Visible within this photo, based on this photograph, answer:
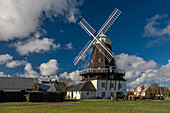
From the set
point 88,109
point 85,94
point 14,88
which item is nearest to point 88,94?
point 85,94

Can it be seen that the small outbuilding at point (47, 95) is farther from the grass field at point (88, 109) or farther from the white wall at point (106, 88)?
the white wall at point (106, 88)

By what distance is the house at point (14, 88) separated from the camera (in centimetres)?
3450

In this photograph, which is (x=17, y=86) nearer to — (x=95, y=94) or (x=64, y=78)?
(x=95, y=94)

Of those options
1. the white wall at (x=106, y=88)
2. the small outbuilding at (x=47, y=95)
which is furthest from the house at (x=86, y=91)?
the small outbuilding at (x=47, y=95)

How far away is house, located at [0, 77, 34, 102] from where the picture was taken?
113 feet

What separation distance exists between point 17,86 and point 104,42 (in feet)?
87.4

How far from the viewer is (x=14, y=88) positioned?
124 ft

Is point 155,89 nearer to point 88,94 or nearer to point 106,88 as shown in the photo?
point 106,88

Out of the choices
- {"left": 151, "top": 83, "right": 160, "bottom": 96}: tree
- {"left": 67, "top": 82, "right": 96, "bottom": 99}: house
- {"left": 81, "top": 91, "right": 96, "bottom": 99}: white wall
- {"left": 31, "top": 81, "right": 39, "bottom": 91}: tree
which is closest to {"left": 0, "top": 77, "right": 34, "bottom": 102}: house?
{"left": 31, "top": 81, "right": 39, "bottom": 91}: tree

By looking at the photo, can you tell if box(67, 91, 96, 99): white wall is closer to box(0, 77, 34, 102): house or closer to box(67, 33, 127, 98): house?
box(67, 33, 127, 98): house

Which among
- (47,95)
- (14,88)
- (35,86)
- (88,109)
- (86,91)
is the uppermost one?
(35,86)

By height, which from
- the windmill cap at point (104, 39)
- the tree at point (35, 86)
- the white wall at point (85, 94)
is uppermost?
the windmill cap at point (104, 39)

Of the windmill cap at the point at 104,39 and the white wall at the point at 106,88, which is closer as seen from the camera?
the white wall at the point at 106,88

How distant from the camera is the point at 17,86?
38.1 metres
